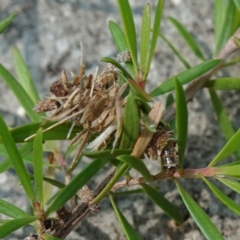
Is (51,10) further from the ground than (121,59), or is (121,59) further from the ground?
(51,10)

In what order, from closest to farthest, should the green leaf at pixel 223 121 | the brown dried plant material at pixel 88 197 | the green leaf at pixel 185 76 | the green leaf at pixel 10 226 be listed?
the green leaf at pixel 10 226 < the brown dried plant material at pixel 88 197 < the green leaf at pixel 185 76 < the green leaf at pixel 223 121

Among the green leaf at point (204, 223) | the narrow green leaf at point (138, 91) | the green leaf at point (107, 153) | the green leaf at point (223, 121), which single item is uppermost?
the narrow green leaf at point (138, 91)

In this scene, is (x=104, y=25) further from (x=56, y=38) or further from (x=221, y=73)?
(x=221, y=73)

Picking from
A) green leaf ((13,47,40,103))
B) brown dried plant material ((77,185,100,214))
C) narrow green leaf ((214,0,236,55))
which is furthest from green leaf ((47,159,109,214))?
narrow green leaf ((214,0,236,55))

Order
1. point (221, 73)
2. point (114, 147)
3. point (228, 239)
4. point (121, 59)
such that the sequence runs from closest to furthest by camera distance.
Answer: point (114, 147)
point (121, 59)
point (228, 239)
point (221, 73)

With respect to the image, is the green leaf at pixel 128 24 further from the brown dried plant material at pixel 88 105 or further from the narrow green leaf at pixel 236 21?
the narrow green leaf at pixel 236 21

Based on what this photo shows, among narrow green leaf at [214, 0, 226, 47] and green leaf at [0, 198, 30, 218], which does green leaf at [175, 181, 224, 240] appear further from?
narrow green leaf at [214, 0, 226, 47]

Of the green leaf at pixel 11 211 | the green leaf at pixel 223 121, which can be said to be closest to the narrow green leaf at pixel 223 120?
the green leaf at pixel 223 121

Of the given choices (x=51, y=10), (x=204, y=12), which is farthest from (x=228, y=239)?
(x=51, y=10)
